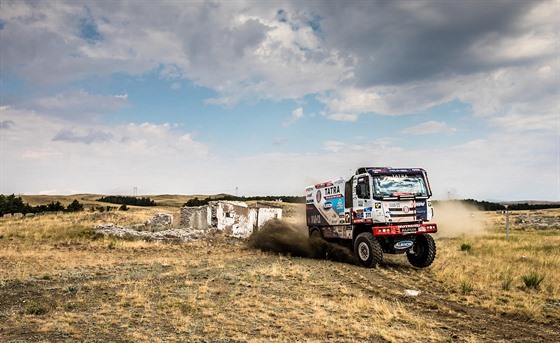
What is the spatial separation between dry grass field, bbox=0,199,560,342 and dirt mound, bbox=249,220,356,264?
51.4 inches

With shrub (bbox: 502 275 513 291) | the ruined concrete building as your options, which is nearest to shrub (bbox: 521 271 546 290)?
shrub (bbox: 502 275 513 291)

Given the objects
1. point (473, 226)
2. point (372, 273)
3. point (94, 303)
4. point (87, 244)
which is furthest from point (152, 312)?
point (473, 226)

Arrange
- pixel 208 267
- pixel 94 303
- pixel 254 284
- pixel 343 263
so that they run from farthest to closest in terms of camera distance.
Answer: pixel 343 263 → pixel 208 267 → pixel 254 284 → pixel 94 303

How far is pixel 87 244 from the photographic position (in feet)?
82.4

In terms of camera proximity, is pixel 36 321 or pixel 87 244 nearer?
pixel 36 321

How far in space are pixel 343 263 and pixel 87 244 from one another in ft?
52.6

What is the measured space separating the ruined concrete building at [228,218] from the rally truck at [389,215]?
13.6 metres

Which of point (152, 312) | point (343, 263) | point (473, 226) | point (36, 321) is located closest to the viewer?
point (36, 321)

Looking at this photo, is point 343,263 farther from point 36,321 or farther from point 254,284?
point 36,321

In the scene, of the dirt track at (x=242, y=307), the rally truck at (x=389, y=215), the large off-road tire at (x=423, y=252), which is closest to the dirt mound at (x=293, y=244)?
the rally truck at (x=389, y=215)

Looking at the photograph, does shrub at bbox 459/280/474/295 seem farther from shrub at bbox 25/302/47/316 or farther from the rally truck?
shrub at bbox 25/302/47/316

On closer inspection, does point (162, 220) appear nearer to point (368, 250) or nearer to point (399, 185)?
point (368, 250)

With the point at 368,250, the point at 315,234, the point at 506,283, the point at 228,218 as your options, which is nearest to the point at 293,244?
the point at 315,234

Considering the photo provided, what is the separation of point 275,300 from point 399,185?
24.4ft
